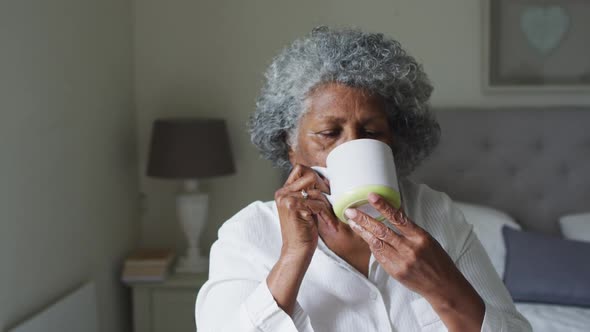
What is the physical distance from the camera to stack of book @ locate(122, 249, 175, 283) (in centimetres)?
261

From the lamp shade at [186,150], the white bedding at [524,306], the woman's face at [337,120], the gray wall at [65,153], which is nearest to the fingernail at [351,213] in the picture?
the woman's face at [337,120]

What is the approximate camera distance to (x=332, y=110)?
1.16 meters

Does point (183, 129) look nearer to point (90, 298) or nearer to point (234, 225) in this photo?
point (90, 298)

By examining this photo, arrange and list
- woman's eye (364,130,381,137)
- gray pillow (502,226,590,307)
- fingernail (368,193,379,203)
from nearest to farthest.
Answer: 1. fingernail (368,193,379,203)
2. woman's eye (364,130,381,137)
3. gray pillow (502,226,590,307)

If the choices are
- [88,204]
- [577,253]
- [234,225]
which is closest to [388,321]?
[234,225]

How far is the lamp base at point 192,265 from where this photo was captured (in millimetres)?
2729

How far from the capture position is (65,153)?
7.25ft

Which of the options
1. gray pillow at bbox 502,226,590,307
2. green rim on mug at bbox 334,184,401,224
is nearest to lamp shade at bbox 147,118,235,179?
gray pillow at bbox 502,226,590,307

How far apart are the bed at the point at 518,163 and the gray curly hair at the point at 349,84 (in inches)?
59.1

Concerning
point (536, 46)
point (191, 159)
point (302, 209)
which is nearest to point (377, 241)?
point (302, 209)

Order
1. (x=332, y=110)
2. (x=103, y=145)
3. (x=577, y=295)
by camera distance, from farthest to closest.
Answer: (x=103, y=145) < (x=577, y=295) < (x=332, y=110)

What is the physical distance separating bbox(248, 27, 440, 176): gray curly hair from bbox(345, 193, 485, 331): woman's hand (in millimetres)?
326

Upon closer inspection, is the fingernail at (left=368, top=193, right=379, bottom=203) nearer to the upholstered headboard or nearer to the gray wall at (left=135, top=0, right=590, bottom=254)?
the upholstered headboard

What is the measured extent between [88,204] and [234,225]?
136 cm
